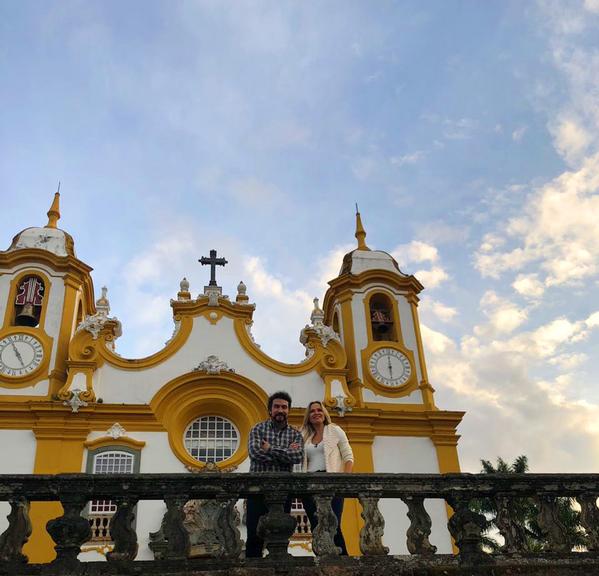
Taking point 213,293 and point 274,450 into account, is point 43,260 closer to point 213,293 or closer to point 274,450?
point 213,293

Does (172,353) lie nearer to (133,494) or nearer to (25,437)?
(25,437)

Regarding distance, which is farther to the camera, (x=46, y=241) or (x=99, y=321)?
(x=46, y=241)

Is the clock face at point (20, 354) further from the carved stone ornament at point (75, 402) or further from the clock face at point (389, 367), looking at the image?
the clock face at point (389, 367)

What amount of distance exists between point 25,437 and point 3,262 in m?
5.34

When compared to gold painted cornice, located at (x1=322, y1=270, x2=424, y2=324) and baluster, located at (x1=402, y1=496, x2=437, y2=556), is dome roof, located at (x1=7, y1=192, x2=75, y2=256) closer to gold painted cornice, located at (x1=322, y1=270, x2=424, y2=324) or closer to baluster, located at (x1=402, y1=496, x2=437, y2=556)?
gold painted cornice, located at (x1=322, y1=270, x2=424, y2=324)

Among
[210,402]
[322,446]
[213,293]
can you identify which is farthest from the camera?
Result: [213,293]

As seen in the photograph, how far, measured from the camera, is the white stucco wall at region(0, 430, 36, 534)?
15.6 m

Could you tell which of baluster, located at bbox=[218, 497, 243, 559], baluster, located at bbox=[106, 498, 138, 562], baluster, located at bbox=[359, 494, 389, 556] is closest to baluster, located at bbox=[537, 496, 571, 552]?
baluster, located at bbox=[359, 494, 389, 556]

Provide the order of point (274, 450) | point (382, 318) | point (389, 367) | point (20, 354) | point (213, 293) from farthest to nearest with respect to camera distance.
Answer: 1. point (382, 318)
2. point (213, 293)
3. point (389, 367)
4. point (20, 354)
5. point (274, 450)

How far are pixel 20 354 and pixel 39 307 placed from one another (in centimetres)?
161

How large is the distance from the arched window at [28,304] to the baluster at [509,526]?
49.6ft

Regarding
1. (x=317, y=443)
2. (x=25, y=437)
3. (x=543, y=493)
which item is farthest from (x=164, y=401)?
(x=543, y=493)

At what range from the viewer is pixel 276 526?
5.86 metres

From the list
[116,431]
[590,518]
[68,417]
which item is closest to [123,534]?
[590,518]
